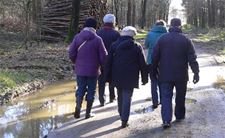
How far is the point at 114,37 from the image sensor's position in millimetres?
12227

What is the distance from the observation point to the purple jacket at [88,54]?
10.8 m

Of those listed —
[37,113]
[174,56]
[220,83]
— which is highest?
[174,56]

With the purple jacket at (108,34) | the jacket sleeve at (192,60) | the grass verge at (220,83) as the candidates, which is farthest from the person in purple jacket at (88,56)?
the grass verge at (220,83)

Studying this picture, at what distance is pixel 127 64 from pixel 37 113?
3.36 metres

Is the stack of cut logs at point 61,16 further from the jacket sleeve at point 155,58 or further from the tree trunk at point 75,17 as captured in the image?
the jacket sleeve at point 155,58

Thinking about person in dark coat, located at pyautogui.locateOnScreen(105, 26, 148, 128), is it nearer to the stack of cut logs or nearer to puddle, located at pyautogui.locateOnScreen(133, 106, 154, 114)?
puddle, located at pyautogui.locateOnScreen(133, 106, 154, 114)

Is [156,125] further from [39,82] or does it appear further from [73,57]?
[39,82]

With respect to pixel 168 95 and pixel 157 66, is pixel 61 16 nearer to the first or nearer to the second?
pixel 157 66

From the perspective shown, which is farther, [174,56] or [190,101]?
[190,101]

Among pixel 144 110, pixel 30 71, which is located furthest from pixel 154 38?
pixel 30 71

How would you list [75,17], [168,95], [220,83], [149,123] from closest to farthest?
[168,95], [149,123], [220,83], [75,17]

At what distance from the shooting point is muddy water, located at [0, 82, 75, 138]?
34.4 ft

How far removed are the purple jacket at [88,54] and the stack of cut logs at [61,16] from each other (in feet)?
68.0

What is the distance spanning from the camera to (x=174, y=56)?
10.1 m
